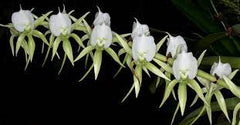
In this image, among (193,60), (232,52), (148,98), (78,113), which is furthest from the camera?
(78,113)

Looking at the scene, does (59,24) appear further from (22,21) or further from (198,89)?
(198,89)

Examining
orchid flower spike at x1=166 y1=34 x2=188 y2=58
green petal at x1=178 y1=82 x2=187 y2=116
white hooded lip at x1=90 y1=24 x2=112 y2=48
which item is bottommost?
green petal at x1=178 y1=82 x2=187 y2=116

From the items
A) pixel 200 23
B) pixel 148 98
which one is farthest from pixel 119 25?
pixel 200 23

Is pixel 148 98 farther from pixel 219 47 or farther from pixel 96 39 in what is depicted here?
pixel 96 39

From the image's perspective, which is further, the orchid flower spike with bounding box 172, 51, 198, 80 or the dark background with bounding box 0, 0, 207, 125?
the dark background with bounding box 0, 0, 207, 125

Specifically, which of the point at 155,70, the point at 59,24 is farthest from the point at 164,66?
the point at 59,24

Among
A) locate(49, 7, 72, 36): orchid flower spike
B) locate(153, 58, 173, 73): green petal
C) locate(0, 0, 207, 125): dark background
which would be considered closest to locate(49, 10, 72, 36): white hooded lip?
locate(49, 7, 72, 36): orchid flower spike

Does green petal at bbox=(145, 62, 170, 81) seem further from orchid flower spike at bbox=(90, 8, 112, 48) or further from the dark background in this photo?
the dark background
